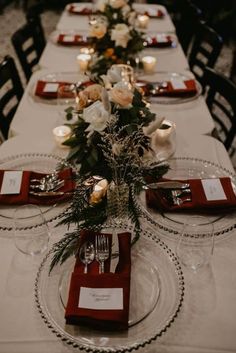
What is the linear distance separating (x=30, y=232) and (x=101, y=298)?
38 cm

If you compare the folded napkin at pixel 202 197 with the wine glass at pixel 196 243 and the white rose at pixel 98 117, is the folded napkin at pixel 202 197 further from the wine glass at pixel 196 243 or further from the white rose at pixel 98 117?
the white rose at pixel 98 117

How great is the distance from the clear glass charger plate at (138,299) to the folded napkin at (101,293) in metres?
0.03

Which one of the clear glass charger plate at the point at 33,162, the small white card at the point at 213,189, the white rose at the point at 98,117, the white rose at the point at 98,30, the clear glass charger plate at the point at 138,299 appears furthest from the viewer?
the white rose at the point at 98,30

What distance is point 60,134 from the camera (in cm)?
164

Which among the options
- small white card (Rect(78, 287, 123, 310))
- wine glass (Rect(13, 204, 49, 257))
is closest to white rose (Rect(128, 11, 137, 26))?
wine glass (Rect(13, 204, 49, 257))

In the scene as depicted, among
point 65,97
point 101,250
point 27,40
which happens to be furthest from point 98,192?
point 27,40

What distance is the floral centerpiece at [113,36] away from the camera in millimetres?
2104

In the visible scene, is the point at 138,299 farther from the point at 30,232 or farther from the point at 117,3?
the point at 117,3

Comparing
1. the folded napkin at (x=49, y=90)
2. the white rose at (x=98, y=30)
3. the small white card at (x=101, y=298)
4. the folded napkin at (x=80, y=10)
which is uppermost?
the white rose at (x=98, y=30)

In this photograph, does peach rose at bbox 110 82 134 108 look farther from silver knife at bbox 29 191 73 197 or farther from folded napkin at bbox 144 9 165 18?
folded napkin at bbox 144 9 165 18

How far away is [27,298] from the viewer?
109cm

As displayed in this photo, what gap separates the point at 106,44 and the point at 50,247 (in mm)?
1450

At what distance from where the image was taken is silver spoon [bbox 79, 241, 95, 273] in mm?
1144

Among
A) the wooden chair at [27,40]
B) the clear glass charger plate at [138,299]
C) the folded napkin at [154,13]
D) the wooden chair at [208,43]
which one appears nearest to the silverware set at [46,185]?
the clear glass charger plate at [138,299]
